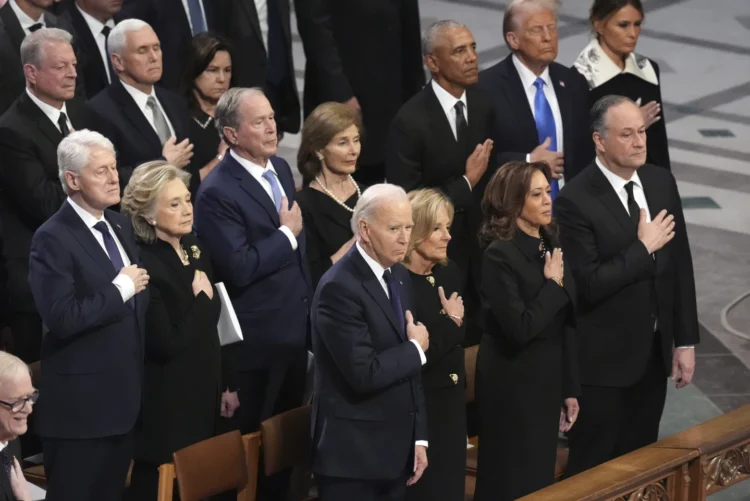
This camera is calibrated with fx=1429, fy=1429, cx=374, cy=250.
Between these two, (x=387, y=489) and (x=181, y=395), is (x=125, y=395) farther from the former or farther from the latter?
(x=387, y=489)

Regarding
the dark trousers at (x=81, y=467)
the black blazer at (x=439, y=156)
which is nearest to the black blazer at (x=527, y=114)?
→ the black blazer at (x=439, y=156)

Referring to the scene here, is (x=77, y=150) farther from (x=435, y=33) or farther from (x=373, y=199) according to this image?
(x=435, y=33)

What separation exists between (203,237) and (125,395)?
0.85m

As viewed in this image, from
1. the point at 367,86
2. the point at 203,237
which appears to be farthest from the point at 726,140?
the point at 203,237

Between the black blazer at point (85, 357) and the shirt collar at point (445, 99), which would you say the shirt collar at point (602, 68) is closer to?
the shirt collar at point (445, 99)

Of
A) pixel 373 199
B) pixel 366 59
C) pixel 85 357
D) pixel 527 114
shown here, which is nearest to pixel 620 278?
pixel 373 199

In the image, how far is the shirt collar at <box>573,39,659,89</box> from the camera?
23.1 ft

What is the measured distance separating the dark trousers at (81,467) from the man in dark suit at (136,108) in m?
1.40

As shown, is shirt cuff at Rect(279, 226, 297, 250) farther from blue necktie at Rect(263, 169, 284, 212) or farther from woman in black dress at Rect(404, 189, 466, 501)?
woman in black dress at Rect(404, 189, 466, 501)

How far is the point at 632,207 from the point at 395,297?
1.24 m

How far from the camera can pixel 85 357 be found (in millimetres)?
5062

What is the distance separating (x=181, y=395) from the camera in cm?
531

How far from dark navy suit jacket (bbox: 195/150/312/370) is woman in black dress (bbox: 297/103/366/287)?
155mm

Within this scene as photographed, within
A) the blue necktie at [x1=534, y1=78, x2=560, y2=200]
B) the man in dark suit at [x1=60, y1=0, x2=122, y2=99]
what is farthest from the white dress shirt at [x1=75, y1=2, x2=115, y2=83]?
the blue necktie at [x1=534, y1=78, x2=560, y2=200]
